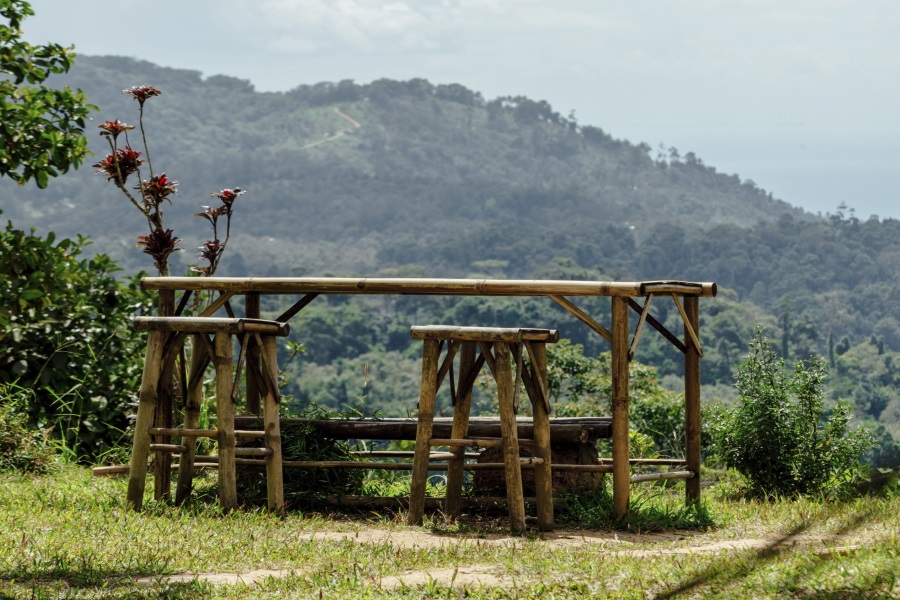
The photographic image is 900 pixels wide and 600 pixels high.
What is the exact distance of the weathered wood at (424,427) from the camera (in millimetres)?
6938

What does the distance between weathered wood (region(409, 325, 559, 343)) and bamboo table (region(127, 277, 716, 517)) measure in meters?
0.32

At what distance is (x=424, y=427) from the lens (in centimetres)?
701

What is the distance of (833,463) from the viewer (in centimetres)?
884

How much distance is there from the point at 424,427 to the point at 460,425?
0.35m

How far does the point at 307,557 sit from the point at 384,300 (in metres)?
109

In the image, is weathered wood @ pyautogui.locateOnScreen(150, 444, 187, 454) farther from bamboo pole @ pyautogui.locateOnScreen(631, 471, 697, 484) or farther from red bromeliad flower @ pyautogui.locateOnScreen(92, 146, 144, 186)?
bamboo pole @ pyautogui.locateOnScreen(631, 471, 697, 484)

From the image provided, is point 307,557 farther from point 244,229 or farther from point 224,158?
point 224,158

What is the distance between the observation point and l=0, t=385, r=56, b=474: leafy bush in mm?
9062

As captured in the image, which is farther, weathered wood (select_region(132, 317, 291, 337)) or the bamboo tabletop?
the bamboo tabletop

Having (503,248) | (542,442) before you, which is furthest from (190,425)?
(503,248)

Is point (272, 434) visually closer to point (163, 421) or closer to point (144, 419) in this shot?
point (144, 419)

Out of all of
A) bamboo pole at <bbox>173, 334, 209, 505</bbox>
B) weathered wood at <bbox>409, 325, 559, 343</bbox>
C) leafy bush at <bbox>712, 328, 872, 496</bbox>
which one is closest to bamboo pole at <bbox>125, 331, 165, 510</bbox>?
bamboo pole at <bbox>173, 334, 209, 505</bbox>

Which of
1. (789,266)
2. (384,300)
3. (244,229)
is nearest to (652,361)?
(384,300)

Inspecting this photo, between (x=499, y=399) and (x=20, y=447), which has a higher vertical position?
(x=499, y=399)
